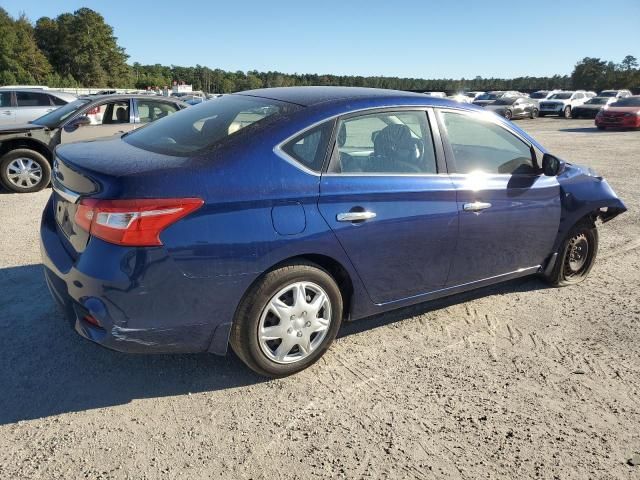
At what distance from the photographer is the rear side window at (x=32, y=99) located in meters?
12.4

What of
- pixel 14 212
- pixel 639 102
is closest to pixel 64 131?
pixel 14 212

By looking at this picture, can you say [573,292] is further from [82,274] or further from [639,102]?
[639,102]

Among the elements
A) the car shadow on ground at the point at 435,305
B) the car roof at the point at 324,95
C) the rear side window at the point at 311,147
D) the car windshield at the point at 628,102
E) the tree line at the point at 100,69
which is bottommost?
the car shadow on ground at the point at 435,305

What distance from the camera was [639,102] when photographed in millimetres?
24469

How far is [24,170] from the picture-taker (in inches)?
305

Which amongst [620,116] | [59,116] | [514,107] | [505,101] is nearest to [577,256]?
[59,116]

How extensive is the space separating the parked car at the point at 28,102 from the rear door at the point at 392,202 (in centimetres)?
1126

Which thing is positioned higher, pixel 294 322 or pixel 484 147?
pixel 484 147

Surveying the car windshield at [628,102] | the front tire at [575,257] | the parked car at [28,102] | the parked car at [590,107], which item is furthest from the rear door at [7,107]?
the parked car at [590,107]

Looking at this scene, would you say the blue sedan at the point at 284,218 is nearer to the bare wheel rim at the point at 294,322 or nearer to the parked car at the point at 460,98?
the bare wheel rim at the point at 294,322

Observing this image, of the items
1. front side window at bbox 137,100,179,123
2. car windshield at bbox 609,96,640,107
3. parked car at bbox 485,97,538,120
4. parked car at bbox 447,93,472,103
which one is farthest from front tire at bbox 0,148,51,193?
parked car at bbox 485,97,538,120

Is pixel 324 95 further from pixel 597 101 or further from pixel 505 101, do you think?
pixel 597 101

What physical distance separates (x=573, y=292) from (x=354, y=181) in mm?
2562

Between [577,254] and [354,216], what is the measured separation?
264 cm
